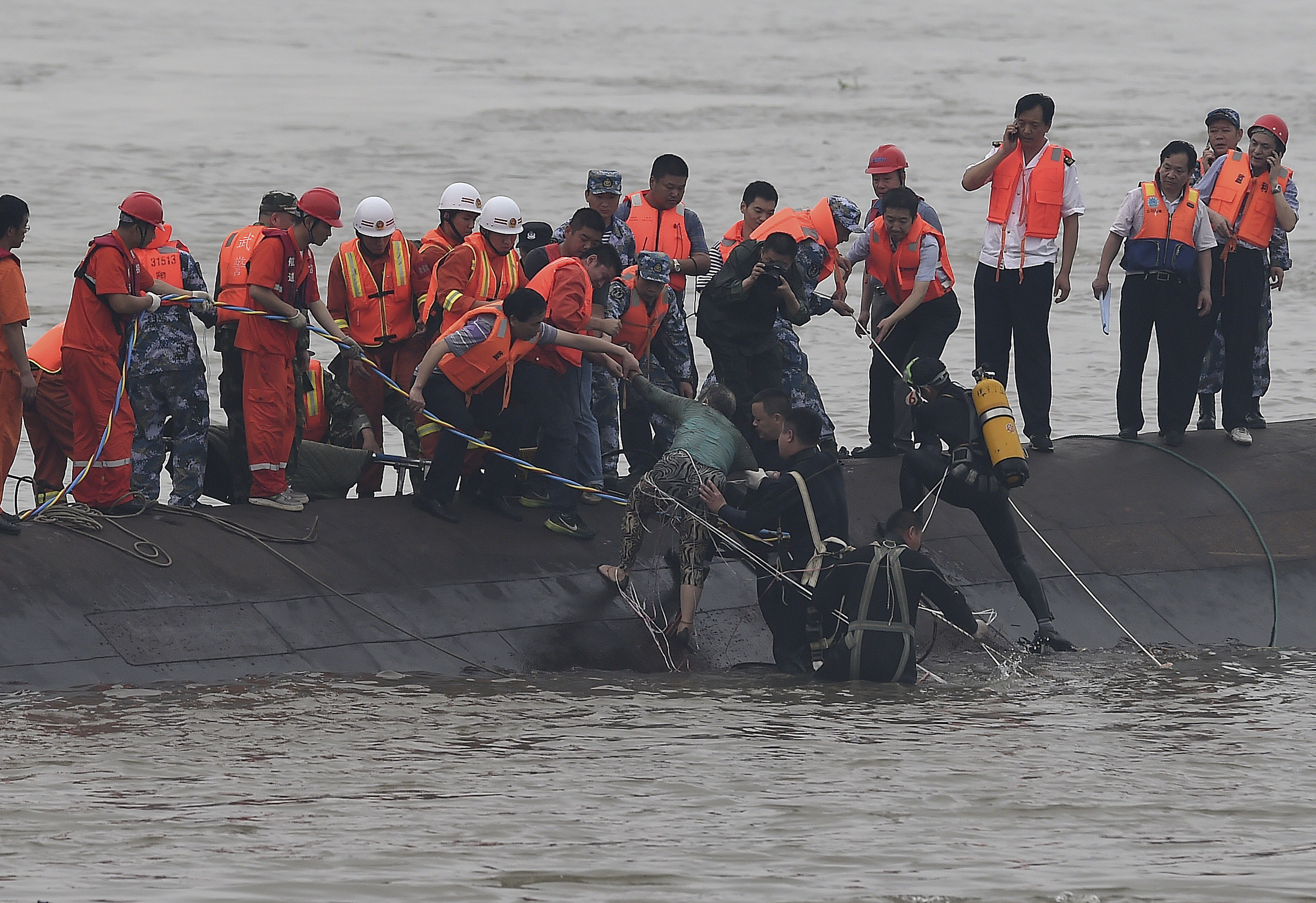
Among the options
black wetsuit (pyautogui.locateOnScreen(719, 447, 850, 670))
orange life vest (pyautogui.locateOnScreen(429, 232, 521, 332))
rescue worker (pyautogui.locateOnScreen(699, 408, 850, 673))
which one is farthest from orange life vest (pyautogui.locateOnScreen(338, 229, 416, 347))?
black wetsuit (pyautogui.locateOnScreen(719, 447, 850, 670))

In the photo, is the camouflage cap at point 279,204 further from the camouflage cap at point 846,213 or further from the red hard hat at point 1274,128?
the red hard hat at point 1274,128

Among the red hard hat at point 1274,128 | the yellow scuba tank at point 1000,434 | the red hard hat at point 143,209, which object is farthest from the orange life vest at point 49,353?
the red hard hat at point 1274,128

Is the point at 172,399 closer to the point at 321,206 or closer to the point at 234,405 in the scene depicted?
the point at 234,405

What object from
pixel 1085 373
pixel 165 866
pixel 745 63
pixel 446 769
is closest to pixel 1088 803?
pixel 446 769

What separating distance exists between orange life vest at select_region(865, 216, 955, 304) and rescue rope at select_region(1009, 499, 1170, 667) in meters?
1.87

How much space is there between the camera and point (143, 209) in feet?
39.0

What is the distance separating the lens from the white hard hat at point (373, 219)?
1347 cm

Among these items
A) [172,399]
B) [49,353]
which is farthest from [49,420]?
[172,399]

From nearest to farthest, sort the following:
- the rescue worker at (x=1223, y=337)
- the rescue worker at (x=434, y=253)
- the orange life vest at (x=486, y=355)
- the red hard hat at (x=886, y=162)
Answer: the orange life vest at (x=486, y=355), the rescue worker at (x=434, y=253), the red hard hat at (x=886, y=162), the rescue worker at (x=1223, y=337)

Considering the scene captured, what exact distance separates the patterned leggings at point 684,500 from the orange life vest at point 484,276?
1875 millimetres

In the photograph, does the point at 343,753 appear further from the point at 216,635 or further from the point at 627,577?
the point at 627,577

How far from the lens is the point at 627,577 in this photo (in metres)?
13.2

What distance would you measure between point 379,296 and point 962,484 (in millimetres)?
4535

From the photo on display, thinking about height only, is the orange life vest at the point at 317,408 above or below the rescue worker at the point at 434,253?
below
